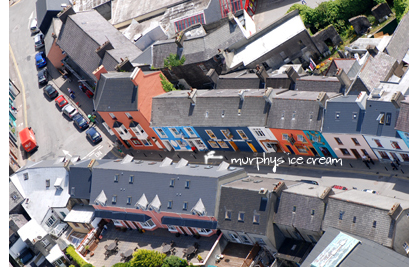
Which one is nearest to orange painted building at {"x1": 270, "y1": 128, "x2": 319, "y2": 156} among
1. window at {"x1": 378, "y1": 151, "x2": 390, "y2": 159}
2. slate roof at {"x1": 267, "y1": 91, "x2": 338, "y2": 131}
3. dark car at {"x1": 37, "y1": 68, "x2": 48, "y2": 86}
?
slate roof at {"x1": 267, "y1": 91, "x2": 338, "y2": 131}

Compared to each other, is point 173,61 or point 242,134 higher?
point 173,61

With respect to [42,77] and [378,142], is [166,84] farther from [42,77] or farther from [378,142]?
[378,142]

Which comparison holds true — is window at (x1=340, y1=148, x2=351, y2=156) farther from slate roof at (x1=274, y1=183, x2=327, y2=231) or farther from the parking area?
the parking area

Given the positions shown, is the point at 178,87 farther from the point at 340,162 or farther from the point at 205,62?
the point at 340,162

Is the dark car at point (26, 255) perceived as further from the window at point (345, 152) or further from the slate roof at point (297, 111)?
the window at point (345, 152)

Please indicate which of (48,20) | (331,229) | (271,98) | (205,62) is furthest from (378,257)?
(48,20)

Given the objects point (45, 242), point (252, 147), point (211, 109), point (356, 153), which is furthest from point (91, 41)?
point (356, 153)

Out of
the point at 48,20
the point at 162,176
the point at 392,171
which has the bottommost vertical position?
the point at 392,171
